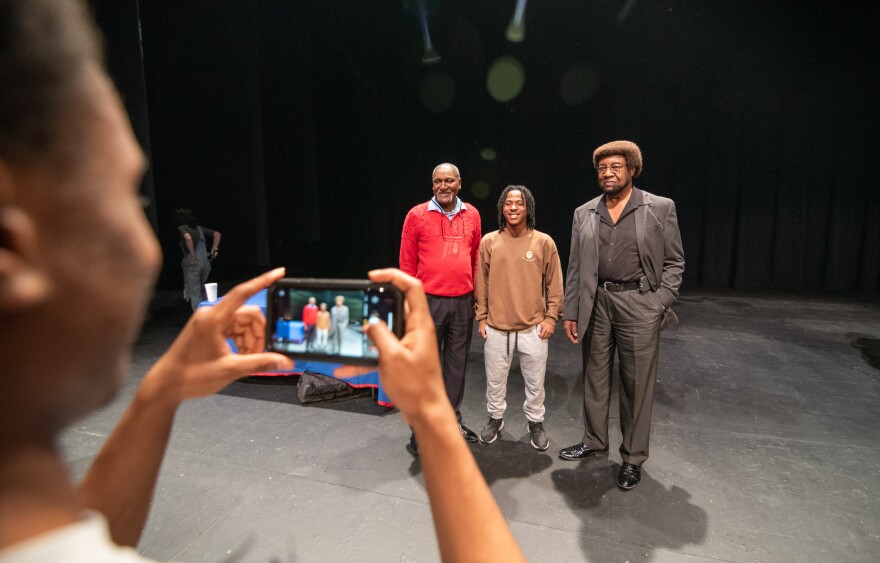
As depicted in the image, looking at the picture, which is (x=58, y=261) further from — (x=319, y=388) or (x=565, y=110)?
(x=565, y=110)

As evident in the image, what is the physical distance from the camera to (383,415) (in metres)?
3.04

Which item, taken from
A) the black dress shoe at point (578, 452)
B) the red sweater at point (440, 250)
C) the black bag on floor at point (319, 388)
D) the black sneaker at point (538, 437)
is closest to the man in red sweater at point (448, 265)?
the red sweater at point (440, 250)

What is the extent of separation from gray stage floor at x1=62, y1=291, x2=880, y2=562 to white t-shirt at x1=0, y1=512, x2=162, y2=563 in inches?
67.4

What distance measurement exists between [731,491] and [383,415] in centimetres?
206

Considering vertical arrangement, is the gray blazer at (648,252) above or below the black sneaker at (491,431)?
above

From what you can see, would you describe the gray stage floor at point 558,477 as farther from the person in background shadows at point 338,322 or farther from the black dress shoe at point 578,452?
the person in background shadows at point 338,322

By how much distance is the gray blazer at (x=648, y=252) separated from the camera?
2.28 meters

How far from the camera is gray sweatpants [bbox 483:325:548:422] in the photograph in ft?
8.62

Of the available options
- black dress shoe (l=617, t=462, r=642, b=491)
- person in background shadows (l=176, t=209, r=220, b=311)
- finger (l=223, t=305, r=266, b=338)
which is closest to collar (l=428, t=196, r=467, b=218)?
black dress shoe (l=617, t=462, r=642, b=491)

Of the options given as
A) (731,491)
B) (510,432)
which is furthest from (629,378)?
(510,432)

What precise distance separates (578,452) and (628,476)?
0.32m

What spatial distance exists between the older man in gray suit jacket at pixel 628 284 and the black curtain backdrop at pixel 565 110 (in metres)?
6.66

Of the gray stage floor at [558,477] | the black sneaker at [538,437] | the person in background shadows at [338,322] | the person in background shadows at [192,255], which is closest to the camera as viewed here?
the person in background shadows at [338,322]

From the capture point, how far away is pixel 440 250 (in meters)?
2.69
